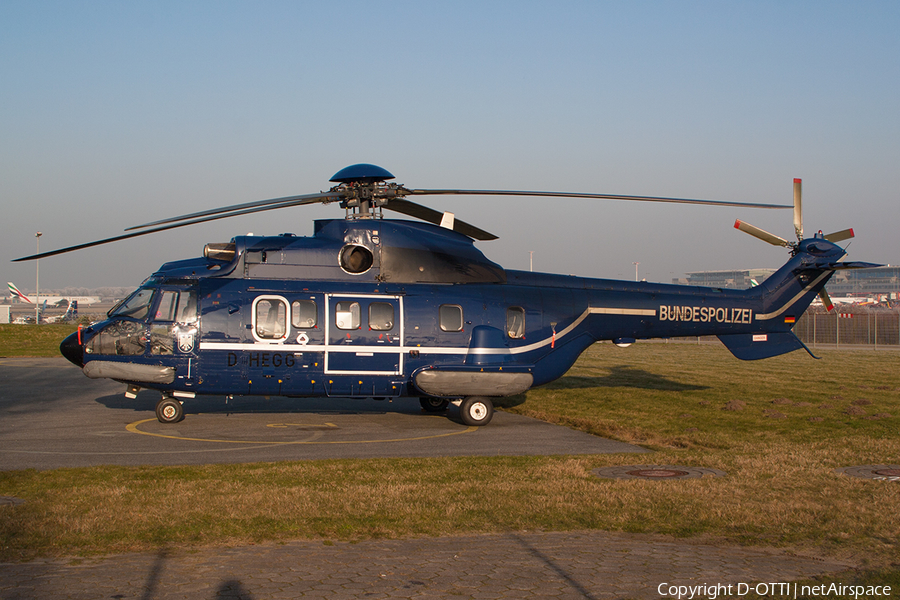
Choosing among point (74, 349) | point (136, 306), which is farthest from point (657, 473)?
point (74, 349)

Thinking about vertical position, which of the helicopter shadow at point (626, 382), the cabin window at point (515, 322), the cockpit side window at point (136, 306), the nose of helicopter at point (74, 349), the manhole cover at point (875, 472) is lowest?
the manhole cover at point (875, 472)

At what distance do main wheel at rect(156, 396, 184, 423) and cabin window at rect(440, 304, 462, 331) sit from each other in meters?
6.57

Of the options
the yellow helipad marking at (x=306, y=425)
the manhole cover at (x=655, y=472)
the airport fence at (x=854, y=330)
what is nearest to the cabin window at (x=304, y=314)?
the yellow helipad marking at (x=306, y=425)

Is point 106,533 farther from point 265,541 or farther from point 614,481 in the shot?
point 614,481

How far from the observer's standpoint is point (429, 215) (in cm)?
1817

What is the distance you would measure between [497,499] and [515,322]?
8.60 meters

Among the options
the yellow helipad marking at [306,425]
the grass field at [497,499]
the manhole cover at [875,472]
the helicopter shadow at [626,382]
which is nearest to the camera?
the grass field at [497,499]

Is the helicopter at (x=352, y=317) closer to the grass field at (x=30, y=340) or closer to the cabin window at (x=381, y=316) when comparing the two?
the cabin window at (x=381, y=316)

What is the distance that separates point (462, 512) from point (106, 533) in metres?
4.18

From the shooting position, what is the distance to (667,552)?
7844mm

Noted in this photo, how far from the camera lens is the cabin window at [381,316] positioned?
17.3 metres

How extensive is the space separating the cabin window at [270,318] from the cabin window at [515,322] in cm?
542

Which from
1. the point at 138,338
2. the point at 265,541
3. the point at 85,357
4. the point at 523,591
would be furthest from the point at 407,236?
the point at 523,591

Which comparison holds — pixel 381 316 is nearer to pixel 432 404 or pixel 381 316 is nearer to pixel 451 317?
pixel 451 317
